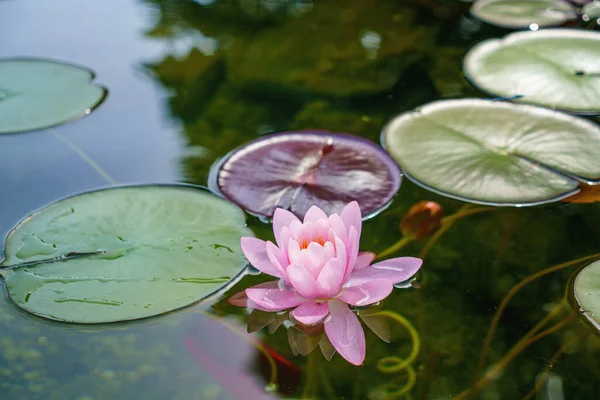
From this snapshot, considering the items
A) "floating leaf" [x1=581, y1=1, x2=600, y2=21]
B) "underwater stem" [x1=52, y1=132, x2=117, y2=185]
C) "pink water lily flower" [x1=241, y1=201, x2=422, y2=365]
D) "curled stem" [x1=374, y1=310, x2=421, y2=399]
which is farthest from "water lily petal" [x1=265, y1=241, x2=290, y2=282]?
"floating leaf" [x1=581, y1=1, x2=600, y2=21]

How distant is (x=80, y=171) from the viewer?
6.42 feet

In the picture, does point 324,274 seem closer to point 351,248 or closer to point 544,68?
point 351,248

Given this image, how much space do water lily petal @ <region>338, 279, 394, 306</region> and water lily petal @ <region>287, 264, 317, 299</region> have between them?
→ 8 cm

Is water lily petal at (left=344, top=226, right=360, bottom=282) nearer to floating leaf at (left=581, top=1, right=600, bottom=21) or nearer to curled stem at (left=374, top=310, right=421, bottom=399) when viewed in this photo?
curled stem at (left=374, top=310, right=421, bottom=399)

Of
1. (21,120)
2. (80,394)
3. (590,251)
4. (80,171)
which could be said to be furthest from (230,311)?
(21,120)

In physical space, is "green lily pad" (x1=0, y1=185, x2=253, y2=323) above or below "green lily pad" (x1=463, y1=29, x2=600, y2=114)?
below

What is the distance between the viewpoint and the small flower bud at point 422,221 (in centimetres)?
167

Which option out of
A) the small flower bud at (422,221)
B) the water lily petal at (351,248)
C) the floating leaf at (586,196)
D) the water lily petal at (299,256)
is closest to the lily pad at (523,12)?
the floating leaf at (586,196)

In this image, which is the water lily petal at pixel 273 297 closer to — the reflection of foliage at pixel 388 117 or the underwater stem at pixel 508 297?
the reflection of foliage at pixel 388 117

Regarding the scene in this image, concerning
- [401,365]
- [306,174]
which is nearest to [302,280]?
[401,365]

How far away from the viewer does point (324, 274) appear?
51.9 inches

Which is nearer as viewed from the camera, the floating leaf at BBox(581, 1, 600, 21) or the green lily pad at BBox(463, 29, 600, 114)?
the green lily pad at BBox(463, 29, 600, 114)

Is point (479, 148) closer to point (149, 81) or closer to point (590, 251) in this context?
point (590, 251)

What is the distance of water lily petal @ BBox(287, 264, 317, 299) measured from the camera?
131 cm
